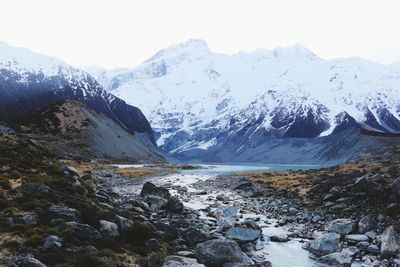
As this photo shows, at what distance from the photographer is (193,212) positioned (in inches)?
1816

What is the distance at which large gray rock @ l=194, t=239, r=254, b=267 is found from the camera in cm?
2540

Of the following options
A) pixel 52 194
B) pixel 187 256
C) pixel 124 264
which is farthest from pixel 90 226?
pixel 52 194

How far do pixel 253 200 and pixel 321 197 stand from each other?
11617mm

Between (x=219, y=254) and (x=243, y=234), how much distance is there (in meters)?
8.89

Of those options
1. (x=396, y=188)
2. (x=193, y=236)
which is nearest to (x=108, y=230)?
(x=193, y=236)

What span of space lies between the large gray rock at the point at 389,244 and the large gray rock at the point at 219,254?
964 centimetres

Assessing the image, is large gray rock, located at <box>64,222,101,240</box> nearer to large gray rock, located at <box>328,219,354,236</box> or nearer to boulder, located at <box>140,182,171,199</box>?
large gray rock, located at <box>328,219,354,236</box>

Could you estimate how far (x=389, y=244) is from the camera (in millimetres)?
29000

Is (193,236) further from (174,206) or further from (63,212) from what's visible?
(174,206)

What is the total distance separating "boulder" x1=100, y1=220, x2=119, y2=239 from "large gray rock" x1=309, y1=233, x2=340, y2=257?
46.6 feet

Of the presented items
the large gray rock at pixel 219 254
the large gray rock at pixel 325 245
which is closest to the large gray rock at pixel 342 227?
the large gray rock at pixel 325 245

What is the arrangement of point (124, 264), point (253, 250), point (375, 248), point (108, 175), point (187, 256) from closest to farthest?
point (124, 264), point (187, 256), point (375, 248), point (253, 250), point (108, 175)

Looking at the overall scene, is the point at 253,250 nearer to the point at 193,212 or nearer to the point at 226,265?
the point at 226,265

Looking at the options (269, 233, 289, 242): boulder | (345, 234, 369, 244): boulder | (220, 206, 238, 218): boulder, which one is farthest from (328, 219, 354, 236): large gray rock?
(220, 206, 238, 218): boulder
